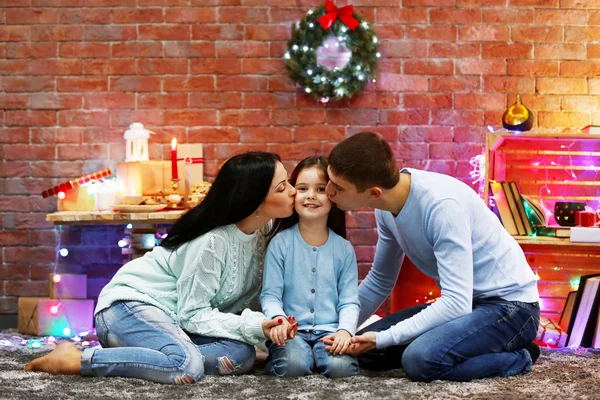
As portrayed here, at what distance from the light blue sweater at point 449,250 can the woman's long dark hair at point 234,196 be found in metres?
0.45

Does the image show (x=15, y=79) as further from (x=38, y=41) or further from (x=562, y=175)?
(x=562, y=175)

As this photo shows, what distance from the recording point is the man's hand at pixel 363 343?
2.31 metres

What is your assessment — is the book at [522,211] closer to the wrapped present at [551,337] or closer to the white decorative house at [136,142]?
the wrapped present at [551,337]

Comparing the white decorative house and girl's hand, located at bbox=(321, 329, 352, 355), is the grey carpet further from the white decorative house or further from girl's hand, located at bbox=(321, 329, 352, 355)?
the white decorative house

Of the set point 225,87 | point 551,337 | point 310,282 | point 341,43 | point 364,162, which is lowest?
point 551,337

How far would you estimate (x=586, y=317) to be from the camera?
307 centimetres

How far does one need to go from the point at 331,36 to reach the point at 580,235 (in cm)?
154

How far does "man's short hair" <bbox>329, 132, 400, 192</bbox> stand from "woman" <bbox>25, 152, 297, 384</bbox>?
11.1 inches

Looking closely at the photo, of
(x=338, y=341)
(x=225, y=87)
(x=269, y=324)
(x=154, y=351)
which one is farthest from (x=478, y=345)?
(x=225, y=87)

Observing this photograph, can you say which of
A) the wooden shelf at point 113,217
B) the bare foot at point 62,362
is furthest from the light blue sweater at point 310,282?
the wooden shelf at point 113,217

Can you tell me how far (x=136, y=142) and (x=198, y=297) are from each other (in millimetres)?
1488

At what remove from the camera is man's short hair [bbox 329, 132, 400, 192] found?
2.29m

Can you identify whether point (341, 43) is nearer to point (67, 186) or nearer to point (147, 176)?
point (147, 176)

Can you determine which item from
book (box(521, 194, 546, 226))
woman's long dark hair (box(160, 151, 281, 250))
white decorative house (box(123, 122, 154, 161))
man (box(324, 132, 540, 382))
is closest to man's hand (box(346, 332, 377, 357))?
man (box(324, 132, 540, 382))
